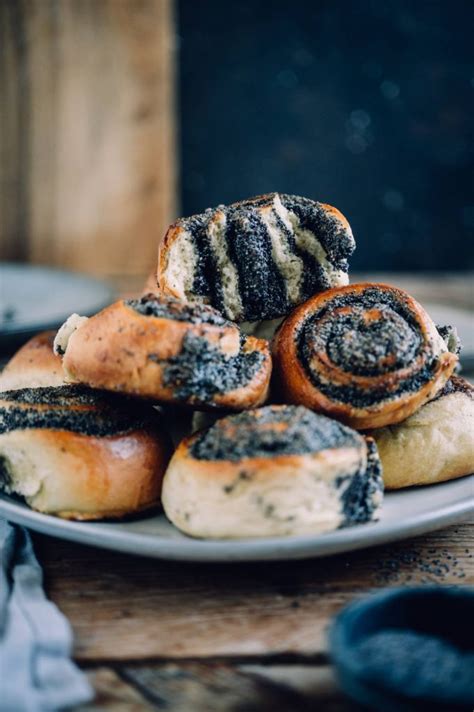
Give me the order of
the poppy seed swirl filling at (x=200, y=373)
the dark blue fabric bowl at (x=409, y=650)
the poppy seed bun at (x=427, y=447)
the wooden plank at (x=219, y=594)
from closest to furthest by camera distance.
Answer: the dark blue fabric bowl at (x=409, y=650)
the wooden plank at (x=219, y=594)
the poppy seed swirl filling at (x=200, y=373)
the poppy seed bun at (x=427, y=447)

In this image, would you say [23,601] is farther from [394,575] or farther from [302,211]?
[302,211]

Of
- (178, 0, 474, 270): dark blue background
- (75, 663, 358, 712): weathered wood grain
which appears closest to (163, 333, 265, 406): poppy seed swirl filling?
(75, 663, 358, 712): weathered wood grain

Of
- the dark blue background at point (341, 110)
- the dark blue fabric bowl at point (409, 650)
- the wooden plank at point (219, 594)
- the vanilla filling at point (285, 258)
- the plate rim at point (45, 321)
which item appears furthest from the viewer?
the dark blue background at point (341, 110)

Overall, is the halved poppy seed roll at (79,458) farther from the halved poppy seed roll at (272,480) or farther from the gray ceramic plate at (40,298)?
the gray ceramic plate at (40,298)

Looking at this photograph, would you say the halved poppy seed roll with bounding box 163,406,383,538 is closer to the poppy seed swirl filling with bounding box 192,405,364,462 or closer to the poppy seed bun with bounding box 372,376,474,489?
the poppy seed swirl filling with bounding box 192,405,364,462

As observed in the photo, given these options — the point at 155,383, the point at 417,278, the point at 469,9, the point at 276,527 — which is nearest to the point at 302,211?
the point at 155,383

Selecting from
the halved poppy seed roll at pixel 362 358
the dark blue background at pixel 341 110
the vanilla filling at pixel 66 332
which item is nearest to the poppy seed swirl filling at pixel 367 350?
the halved poppy seed roll at pixel 362 358

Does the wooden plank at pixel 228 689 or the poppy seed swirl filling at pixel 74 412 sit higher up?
the poppy seed swirl filling at pixel 74 412

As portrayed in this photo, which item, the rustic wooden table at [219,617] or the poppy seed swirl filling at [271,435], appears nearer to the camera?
the rustic wooden table at [219,617]
